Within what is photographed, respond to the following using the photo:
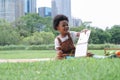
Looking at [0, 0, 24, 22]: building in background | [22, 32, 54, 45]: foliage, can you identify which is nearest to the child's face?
[22, 32, 54, 45]: foliage

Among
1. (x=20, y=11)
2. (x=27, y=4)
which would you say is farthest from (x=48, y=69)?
(x=27, y=4)

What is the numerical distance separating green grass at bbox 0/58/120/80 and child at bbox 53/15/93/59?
73 cm

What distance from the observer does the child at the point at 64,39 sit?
3.14 meters

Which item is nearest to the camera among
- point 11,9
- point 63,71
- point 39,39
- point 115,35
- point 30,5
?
point 63,71

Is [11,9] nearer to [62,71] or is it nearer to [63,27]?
[63,27]

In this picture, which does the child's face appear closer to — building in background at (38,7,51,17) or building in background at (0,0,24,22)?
building in background at (0,0,24,22)

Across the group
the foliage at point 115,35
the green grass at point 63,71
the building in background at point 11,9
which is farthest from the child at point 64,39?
the building in background at point 11,9

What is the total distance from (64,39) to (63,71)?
1241 millimetres

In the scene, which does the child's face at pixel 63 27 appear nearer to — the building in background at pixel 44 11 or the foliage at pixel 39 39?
the foliage at pixel 39 39

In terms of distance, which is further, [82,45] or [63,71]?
[82,45]

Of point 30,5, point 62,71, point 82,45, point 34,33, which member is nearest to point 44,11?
point 30,5

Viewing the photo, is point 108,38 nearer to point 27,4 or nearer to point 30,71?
point 27,4

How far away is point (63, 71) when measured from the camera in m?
2.02

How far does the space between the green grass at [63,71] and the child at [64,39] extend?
2.39 ft
